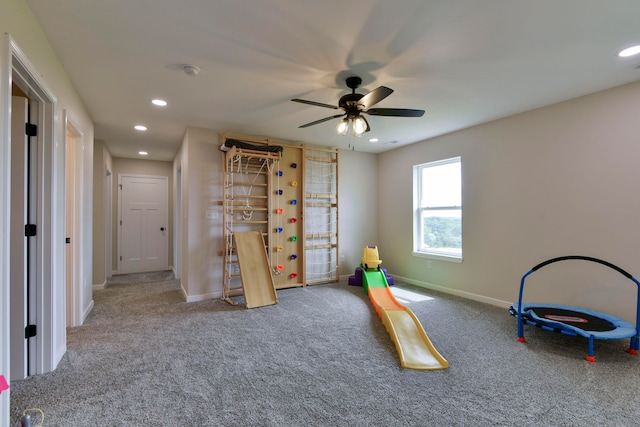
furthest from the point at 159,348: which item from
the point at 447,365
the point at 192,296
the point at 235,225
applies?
the point at 447,365

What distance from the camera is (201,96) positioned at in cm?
335

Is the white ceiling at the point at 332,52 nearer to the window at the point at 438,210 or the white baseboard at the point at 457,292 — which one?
the window at the point at 438,210

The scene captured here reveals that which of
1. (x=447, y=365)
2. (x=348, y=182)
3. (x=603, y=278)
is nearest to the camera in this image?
(x=447, y=365)

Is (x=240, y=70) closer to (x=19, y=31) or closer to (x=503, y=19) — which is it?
(x=19, y=31)

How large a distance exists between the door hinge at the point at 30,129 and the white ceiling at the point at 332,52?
2.23 ft

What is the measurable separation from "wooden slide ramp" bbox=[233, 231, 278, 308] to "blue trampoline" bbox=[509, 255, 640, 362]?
3084 millimetres

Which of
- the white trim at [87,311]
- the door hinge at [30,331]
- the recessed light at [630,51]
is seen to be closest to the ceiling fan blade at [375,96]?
the recessed light at [630,51]

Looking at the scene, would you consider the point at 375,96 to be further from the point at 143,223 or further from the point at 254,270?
the point at 143,223

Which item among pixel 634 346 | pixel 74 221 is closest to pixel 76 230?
pixel 74 221

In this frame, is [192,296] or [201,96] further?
[192,296]

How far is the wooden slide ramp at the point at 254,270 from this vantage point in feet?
13.8

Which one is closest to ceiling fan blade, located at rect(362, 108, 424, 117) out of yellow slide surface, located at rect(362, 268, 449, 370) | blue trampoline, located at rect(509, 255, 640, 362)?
yellow slide surface, located at rect(362, 268, 449, 370)

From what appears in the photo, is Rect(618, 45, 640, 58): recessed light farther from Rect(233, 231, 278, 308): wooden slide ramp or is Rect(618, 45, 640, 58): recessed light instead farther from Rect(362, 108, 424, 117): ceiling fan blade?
Rect(233, 231, 278, 308): wooden slide ramp

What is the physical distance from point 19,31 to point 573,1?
134 inches
